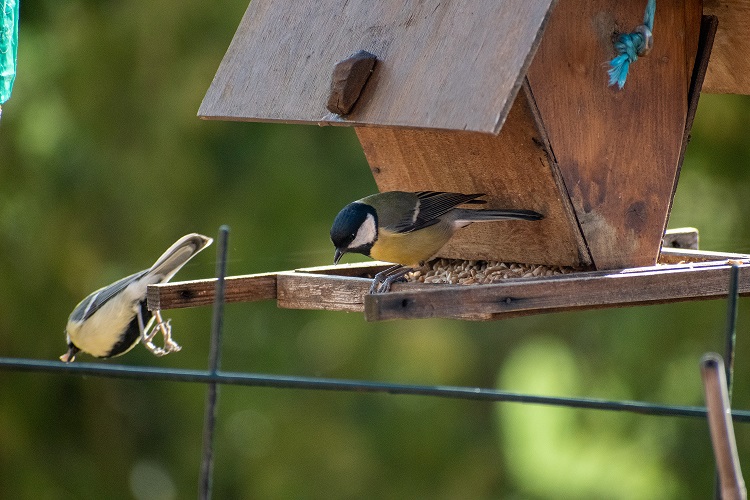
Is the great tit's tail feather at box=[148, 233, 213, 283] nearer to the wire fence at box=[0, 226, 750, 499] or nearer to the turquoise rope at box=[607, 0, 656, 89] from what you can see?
the turquoise rope at box=[607, 0, 656, 89]

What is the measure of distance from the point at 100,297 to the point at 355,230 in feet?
3.21

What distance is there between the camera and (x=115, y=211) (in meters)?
6.23

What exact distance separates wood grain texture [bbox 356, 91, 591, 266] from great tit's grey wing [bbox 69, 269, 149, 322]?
2.75 ft

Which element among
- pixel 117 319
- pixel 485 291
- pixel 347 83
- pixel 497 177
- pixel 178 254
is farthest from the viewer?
pixel 117 319

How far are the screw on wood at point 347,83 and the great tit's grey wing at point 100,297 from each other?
1.02 meters

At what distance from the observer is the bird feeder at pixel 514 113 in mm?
2328

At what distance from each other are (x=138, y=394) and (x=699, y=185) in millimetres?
3476

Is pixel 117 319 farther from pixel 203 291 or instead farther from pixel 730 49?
pixel 730 49

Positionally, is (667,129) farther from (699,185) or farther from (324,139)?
(324,139)

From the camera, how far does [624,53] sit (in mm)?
2572

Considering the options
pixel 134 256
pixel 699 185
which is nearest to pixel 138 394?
pixel 134 256

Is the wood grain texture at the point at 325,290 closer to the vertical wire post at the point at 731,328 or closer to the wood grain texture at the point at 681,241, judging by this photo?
the vertical wire post at the point at 731,328

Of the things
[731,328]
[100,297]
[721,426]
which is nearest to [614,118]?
[731,328]

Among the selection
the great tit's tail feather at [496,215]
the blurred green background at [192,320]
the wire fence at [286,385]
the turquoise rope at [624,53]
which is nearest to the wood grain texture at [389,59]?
the turquoise rope at [624,53]
